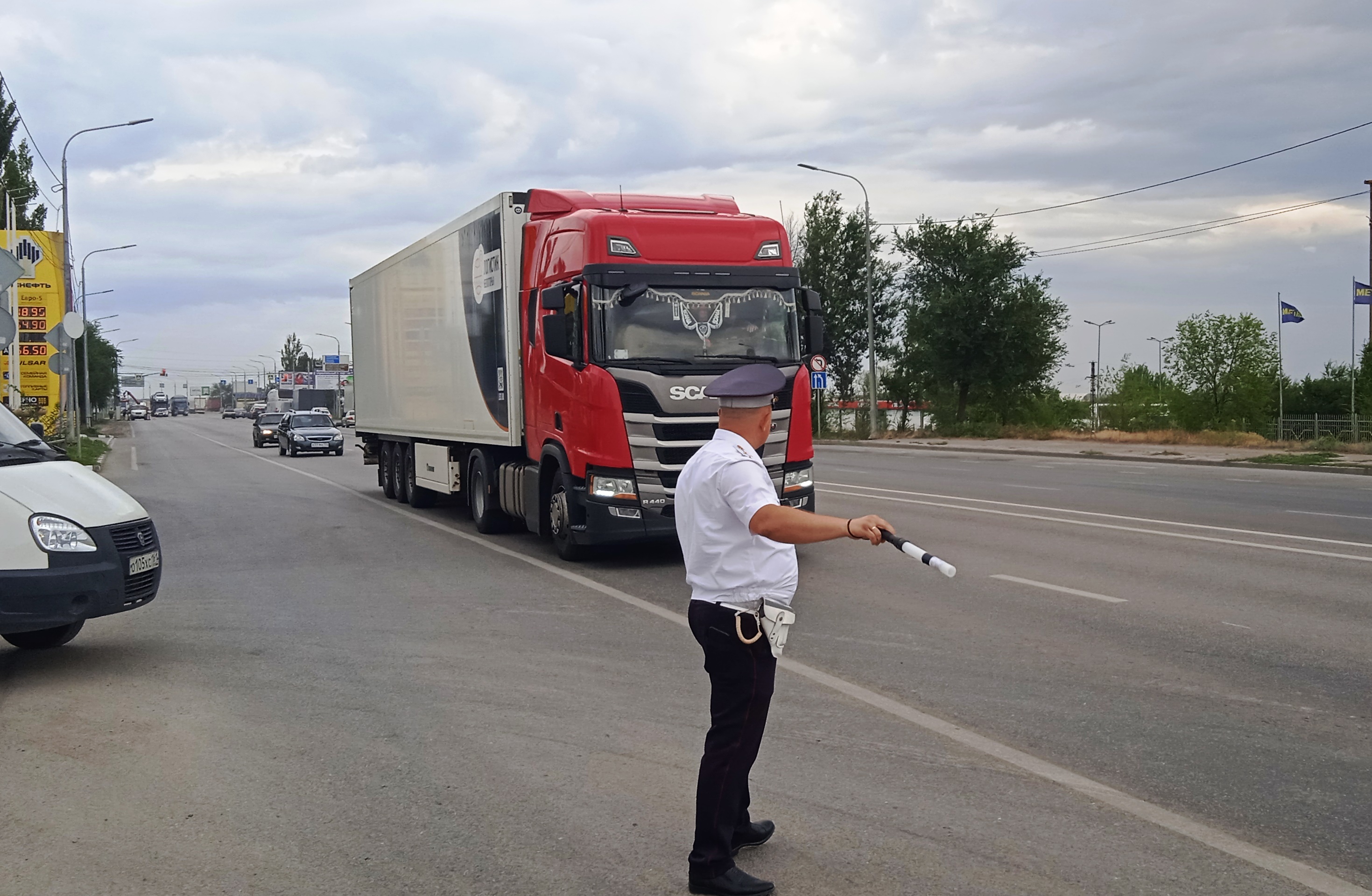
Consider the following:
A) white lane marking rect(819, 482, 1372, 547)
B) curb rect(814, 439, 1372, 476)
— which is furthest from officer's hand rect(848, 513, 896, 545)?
curb rect(814, 439, 1372, 476)

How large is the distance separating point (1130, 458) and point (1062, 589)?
2080 centimetres

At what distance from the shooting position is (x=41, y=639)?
800cm

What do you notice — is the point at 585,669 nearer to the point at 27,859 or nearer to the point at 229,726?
the point at 229,726

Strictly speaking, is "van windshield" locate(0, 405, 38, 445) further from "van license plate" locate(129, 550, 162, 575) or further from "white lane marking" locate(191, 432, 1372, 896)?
"white lane marking" locate(191, 432, 1372, 896)

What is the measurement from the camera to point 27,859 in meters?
4.38

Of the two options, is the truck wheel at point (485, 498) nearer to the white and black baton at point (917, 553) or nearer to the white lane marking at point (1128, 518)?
the white lane marking at point (1128, 518)

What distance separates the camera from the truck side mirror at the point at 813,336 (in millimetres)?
11898

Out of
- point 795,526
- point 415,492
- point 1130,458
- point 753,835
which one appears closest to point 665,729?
point 753,835

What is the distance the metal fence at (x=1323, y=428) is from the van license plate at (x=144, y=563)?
29.8m

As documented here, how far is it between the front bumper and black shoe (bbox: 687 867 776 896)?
4.49 m

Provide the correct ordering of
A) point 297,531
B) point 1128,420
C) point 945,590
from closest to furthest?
point 945,590, point 297,531, point 1128,420

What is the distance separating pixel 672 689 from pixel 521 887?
9.17 ft

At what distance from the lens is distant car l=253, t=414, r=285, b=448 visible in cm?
4888

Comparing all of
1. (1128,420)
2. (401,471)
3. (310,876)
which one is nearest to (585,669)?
(310,876)
